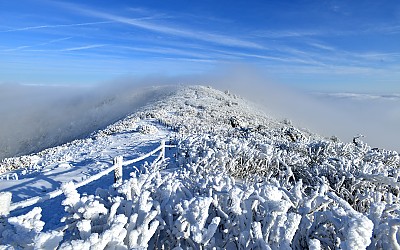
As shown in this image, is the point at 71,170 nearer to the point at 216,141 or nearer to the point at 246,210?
the point at 216,141

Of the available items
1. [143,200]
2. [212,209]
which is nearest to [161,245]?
[143,200]

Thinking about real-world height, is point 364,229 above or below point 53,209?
above

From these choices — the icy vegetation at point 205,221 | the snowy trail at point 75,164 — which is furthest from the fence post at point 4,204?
the snowy trail at point 75,164

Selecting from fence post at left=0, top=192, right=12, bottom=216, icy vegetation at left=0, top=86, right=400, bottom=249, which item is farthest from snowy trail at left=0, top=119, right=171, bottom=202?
icy vegetation at left=0, top=86, right=400, bottom=249

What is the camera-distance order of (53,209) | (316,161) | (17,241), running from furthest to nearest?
1. (316,161)
2. (53,209)
3. (17,241)

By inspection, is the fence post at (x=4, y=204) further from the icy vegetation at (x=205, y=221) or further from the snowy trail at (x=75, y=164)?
the snowy trail at (x=75, y=164)

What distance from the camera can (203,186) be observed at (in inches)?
151

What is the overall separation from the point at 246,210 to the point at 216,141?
642cm

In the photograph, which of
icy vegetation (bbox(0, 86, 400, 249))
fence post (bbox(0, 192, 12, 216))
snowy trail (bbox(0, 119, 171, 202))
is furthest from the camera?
snowy trail (bbox(0, 119, 171, 202))

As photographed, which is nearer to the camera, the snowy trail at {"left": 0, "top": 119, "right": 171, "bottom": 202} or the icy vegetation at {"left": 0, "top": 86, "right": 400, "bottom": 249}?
the icy vegetation at {"left": 0, "top": 86, "right": 400, "bottom": 249}

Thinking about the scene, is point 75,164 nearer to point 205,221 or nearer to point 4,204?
point 4,204

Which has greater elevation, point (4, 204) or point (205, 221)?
point (4, 204)

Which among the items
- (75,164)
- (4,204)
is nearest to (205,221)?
(4,204)

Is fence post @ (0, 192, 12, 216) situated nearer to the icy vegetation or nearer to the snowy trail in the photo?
the icy vegetation
